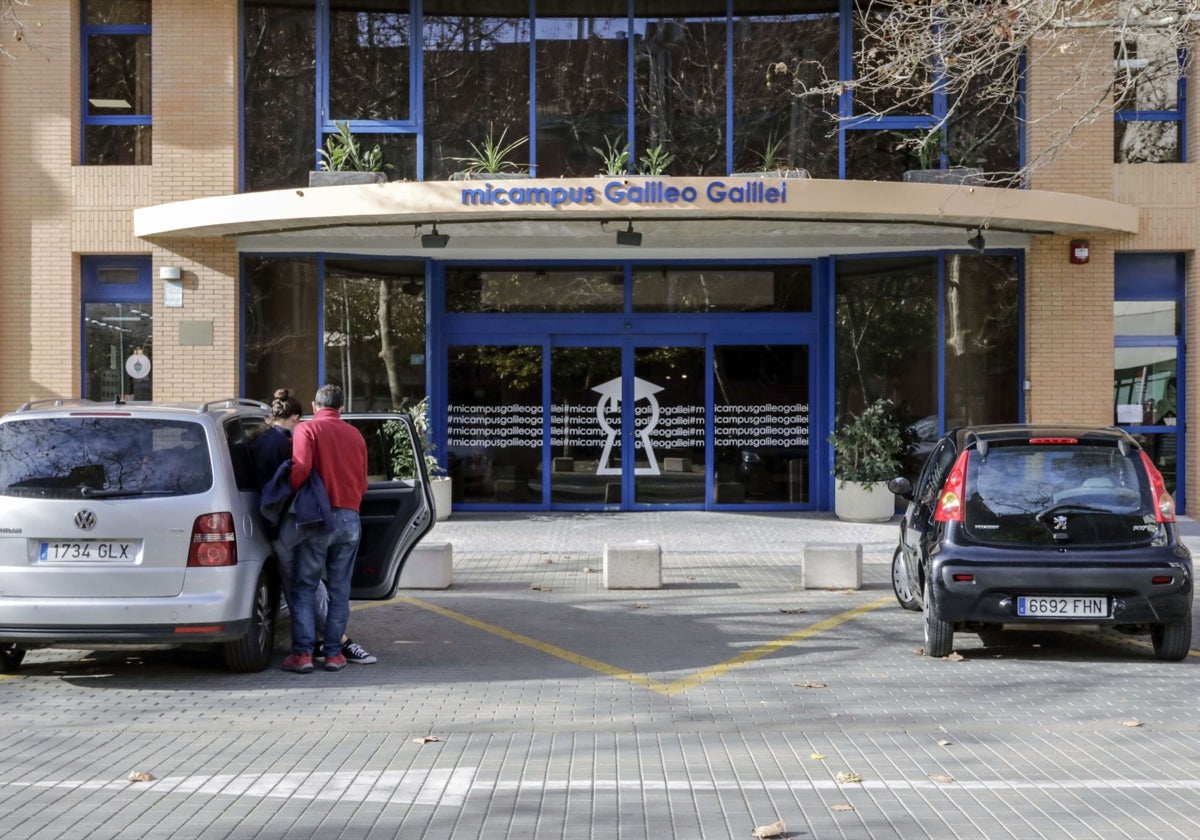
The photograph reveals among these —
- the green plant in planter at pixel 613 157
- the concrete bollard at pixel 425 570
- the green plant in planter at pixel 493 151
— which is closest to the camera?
the concrete bollard at pixel 425 570

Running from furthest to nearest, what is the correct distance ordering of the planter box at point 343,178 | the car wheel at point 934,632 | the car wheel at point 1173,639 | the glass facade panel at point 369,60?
the glass facade panel at point 369,60 → the planter box at point 343,178 → the car wheel at point 934,632 → the car wheel at point 1173,639

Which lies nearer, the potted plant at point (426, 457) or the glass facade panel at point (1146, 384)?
the potted plant at point (426, 457)

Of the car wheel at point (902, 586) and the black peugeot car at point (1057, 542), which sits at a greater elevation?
the black peugeot car at point (1057, 542)

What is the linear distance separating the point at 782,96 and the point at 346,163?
5.62 metres

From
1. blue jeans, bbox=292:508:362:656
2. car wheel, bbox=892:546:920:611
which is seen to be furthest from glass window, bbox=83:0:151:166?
car wheel, bbox=892:546:920:611

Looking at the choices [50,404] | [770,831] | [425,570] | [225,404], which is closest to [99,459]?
[50,404]

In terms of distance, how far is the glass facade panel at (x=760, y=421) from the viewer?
19188 millimetres

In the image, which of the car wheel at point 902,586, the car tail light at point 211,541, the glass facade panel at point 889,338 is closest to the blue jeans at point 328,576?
the car tail light at point 211,541

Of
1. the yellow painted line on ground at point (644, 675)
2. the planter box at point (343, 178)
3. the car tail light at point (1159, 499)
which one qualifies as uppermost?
the planter box at point (343, 178)

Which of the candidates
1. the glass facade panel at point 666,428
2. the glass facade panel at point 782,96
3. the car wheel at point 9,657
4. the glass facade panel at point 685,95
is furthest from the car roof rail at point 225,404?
the glass facade panel at point 782,96

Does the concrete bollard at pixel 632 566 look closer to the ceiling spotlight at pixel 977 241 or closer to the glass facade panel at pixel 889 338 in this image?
the glass facade panel at pixel 889 338

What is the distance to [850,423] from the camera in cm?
1872

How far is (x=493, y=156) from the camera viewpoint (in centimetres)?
1705

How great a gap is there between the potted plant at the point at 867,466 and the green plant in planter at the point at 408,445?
5206 millimetres
